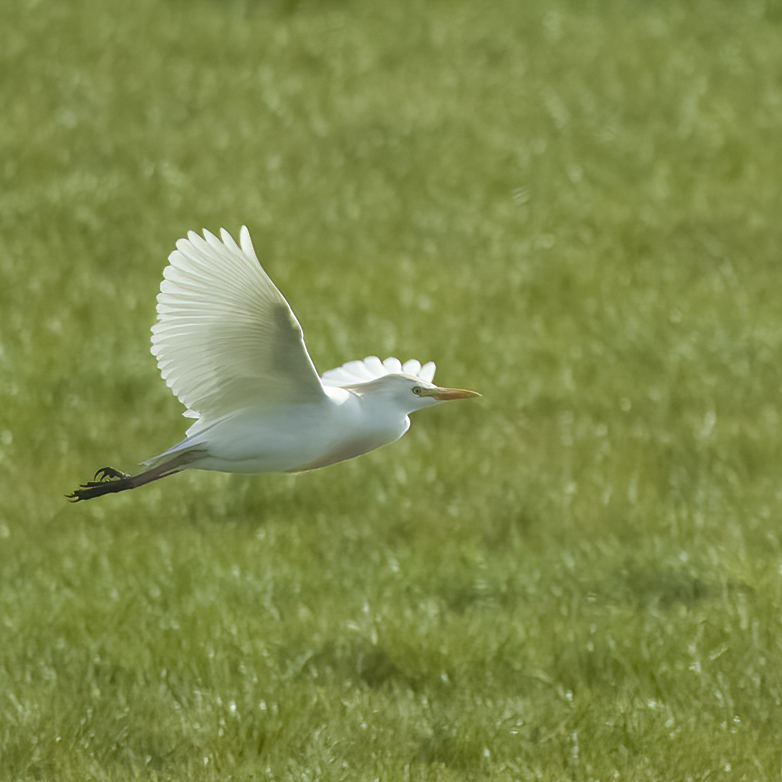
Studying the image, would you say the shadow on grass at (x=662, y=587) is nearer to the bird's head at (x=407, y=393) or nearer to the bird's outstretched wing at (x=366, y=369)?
the bird's outstretched wing at (x=366, y=369)

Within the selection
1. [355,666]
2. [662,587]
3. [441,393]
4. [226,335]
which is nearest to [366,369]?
[441,393]

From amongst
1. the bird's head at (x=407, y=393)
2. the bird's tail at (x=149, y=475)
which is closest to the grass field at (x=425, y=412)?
the bird's tail at (x=149, y=475)

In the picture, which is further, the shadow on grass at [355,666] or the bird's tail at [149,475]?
the shadow on grass at [355,666]

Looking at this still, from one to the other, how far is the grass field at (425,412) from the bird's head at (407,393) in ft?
5.07

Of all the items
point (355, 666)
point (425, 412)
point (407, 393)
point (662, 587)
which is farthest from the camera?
point (425, 412)

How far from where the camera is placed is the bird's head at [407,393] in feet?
12.6

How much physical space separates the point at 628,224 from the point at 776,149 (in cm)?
208

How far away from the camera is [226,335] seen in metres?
3.74

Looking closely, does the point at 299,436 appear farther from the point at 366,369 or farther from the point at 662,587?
the point at 662,587

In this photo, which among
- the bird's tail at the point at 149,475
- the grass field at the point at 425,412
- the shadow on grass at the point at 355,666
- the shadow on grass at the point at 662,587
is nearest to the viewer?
the bird's tail at the point at 149,475

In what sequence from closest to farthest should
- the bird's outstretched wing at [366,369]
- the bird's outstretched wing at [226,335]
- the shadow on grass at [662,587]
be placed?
the bird's outstretched wing at [226,335] < the bird's outstretched wing at [366,369] < the shadow on grass at [662,587]

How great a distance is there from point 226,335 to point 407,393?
0.51 metres

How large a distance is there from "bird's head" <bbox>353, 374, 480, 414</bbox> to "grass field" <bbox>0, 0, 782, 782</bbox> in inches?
60.9

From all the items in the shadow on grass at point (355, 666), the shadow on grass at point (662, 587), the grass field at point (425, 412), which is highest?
the grass field at point (425, 412)
